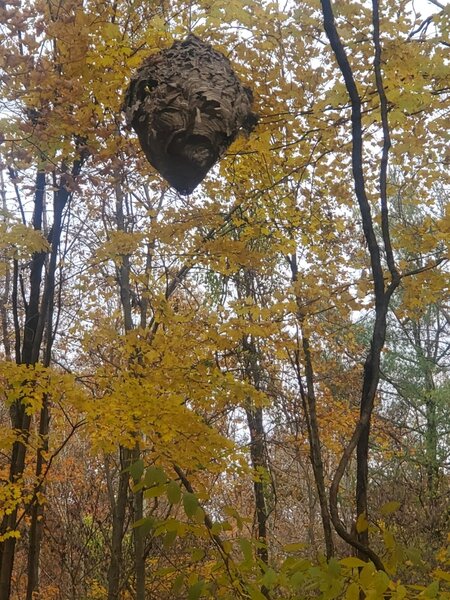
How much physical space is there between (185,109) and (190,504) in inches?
69.2

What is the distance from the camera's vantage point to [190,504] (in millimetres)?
1219

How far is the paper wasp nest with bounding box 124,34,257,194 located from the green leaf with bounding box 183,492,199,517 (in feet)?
5.32

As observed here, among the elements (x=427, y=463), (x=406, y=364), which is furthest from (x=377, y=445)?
(x=406, y=364)

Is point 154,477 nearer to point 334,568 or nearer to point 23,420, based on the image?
point 334,568

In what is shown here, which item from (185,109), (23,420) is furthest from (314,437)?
(185,109)

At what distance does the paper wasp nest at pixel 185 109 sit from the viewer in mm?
2350

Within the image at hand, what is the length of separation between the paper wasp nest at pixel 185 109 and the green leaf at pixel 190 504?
162 cm

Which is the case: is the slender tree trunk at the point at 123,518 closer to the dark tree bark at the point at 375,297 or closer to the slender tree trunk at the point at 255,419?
the slender tree trunk at the point at 255,419

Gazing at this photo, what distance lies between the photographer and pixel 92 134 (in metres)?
3.84

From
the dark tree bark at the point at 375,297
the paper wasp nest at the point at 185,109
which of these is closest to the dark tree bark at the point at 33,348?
the paper wasp nest at the point at 185,109

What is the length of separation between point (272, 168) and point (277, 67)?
827 mm

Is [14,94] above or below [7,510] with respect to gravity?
above

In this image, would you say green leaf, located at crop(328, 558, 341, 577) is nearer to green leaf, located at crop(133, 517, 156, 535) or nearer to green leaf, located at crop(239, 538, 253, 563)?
green leaf, located at crop(239, 538, 253, 563)

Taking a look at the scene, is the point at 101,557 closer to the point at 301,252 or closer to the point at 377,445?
the point at 377,445
